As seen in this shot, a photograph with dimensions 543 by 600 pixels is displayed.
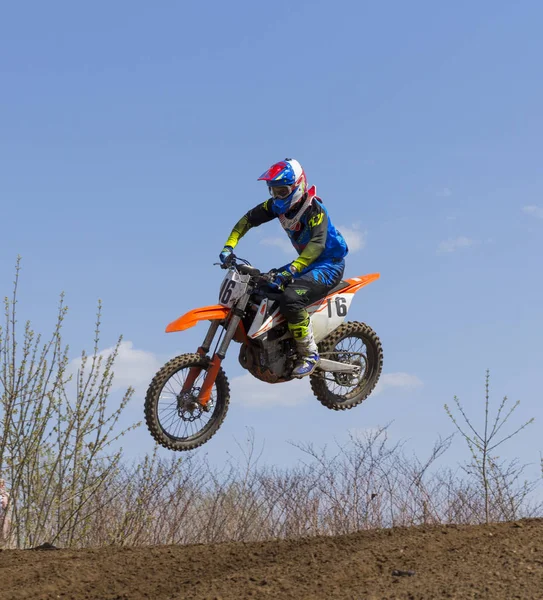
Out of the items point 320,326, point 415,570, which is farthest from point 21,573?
point 320,326

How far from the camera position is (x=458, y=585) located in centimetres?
548

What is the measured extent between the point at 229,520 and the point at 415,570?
30.0 feet

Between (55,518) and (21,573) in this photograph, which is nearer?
(21,573)

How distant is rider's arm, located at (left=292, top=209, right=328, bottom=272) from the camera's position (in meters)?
8.59

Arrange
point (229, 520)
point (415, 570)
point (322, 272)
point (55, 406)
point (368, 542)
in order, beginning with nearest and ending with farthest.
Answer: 1. point (415, 570)
2. point (368, 542)
3. point (322, 272)
4. point (55, 406)
5. point (229, 520)

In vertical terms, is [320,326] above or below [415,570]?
above

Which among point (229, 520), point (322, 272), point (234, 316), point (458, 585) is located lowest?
point (458, 585)

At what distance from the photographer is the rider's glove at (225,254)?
860 centimetres

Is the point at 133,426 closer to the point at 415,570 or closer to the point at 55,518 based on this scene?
the point at 55,518

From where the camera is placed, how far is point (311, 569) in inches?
245

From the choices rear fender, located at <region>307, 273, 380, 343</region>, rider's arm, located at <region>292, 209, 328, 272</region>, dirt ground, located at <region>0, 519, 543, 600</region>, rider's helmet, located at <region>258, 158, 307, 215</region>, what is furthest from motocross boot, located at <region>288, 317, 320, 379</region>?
dirt ground, located at <region>0, 519, 543, 600</region>

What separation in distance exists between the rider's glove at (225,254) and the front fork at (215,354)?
20.6 inches

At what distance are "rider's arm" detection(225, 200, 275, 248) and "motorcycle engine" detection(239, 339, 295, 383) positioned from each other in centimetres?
134

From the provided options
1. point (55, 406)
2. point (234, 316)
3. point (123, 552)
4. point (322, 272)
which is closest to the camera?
point (123, 552)
